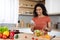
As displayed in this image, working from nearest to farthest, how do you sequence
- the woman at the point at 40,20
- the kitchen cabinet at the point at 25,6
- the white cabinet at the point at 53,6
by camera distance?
the woman at the point at 40,20 → the white cabinet at the point at 53,6 → the kitchen cabinet at the point at 25,6

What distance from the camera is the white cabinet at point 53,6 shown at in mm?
3625

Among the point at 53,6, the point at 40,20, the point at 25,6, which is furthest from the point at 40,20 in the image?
the point at 25,6

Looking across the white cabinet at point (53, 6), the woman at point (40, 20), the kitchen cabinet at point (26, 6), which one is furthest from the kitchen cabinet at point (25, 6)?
the woman at point (40, 20)

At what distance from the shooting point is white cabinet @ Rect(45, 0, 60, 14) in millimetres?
Answer: 3625

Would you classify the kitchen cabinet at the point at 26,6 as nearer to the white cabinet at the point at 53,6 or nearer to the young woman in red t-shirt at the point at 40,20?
the white cabinet at the point at 53,6

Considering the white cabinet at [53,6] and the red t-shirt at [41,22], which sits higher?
the white cabinet at [53,6]

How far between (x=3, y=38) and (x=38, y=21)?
87cm

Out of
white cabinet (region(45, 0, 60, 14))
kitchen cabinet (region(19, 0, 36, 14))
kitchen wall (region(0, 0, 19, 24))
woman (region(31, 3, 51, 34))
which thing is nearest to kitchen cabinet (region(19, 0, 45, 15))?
kitchen cabinet (region(19, 0, 36, 14))

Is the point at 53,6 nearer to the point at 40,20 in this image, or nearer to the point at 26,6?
the point at 26,6

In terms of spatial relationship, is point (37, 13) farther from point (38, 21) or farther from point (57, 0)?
point (57, 0)

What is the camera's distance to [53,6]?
3.67 m

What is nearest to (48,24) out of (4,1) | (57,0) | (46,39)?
(46,39)

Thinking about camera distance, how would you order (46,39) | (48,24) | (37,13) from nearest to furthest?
1. (46,39)
2. (48,24)
3. (37,13)

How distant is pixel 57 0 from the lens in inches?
142
